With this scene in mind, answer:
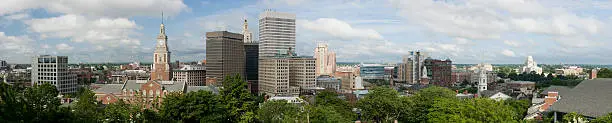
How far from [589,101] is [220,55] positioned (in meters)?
117

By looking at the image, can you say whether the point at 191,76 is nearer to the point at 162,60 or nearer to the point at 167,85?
the point at 162,60

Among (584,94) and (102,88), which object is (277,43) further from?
(584,94)

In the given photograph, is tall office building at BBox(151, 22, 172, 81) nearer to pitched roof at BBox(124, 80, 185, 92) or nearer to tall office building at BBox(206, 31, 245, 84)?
tall office building at BBox(206, 31, 245, 84)

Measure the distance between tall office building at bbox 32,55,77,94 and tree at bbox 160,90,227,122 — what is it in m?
Result: 95.0

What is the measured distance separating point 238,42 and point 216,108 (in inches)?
4478

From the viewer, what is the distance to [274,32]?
545 feet

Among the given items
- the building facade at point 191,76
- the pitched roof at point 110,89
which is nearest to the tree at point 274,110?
the pitched roof at point 110,89

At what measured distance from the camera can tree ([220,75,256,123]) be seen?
4838 centimetres

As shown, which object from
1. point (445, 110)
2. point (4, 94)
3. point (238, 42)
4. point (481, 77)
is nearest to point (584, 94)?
point (445, 110)

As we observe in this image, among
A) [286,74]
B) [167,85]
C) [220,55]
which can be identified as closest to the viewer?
[167,85]

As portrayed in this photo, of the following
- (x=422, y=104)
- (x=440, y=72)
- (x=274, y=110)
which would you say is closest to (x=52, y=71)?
(x=274, y=110)

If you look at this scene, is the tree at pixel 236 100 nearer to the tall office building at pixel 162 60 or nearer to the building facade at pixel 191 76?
the tall office building at pixel 162 60

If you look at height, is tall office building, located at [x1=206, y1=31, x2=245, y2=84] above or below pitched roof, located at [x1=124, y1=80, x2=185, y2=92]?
above

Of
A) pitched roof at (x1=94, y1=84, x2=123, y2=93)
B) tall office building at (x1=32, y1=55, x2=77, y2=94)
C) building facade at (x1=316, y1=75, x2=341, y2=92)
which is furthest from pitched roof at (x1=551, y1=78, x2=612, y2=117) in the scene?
building facade at (x1=316, y1=75, x2=341, y2=92)
